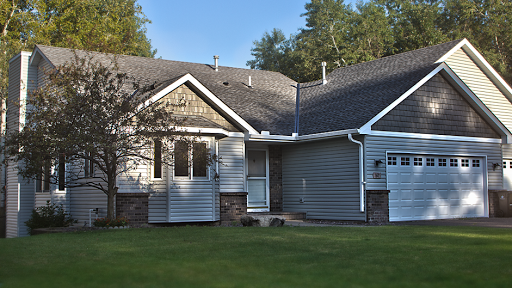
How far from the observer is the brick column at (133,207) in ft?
45.6

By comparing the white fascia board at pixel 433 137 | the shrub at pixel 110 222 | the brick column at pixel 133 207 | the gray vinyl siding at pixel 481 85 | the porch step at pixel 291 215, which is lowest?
the porch step at pixel 291 215

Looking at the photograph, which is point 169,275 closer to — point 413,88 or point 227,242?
point 227,242

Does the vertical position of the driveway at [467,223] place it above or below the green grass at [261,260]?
below

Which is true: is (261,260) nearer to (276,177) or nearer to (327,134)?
(327,134)

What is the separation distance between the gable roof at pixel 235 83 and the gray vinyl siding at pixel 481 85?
6796mm

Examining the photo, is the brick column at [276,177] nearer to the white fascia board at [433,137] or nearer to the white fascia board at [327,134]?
the white fascia board at [327,134]

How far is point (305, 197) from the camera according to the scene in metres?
17.6

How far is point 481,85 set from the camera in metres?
20.8

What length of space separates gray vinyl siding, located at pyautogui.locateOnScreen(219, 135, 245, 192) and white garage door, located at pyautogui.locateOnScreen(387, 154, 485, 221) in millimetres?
4728

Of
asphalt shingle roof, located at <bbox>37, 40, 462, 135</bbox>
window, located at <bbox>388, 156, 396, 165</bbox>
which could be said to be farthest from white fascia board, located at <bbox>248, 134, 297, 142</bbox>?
window, located at <bbox>388, 156, 396, 165</bbox>

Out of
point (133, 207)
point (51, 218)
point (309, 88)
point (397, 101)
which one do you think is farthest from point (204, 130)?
point (309, 88)

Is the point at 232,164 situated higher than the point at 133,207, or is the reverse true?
the point at 232,164

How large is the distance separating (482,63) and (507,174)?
Result: 4555 millimetres

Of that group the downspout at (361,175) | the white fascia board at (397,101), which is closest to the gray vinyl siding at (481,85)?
the white fascia board at (397,101)
